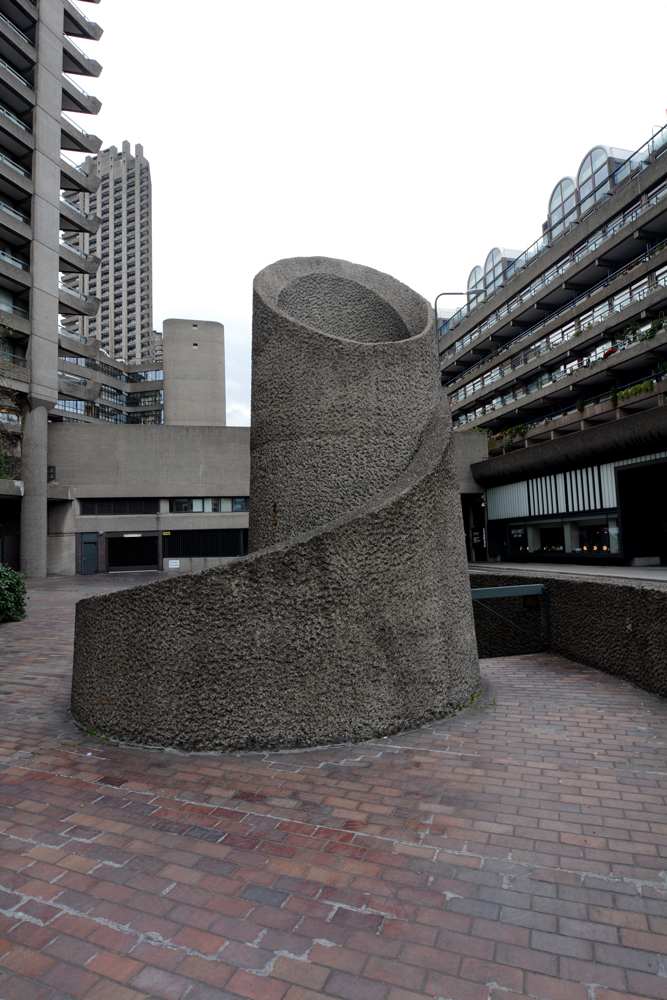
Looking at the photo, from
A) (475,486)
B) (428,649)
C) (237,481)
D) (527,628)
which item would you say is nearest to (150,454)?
(237,481)

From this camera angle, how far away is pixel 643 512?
21922 millimetres

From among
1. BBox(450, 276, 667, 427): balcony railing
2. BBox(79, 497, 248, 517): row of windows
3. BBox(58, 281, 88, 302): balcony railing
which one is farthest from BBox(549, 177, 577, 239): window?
BBox(58, 281, 88, 302): balcony railing

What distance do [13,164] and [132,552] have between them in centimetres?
2092

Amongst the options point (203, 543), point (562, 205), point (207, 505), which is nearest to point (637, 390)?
point (562, 205)

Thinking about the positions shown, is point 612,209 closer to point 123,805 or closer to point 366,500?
point 366,500

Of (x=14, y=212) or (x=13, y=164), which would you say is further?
(x=14, y=212)

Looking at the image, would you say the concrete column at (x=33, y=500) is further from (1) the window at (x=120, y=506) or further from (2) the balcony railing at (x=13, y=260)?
(2) the balcony railing at (x=13, y=260)

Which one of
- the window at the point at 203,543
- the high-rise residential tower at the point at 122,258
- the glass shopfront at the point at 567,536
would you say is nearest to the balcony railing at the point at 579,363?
the glass shopfront at the point at 567,536

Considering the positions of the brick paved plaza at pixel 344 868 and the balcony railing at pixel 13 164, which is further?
the balcony railing at pixel 13 164

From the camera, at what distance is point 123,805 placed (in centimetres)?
339

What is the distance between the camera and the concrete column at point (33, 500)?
28.3m

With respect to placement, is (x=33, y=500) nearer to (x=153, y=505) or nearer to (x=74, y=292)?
(x=153, y=505)

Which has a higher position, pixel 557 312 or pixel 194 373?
pixel 557 312

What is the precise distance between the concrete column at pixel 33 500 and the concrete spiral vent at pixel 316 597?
87.8 ft
